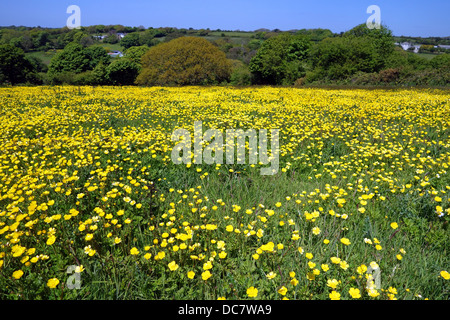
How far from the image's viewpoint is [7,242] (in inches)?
92.3

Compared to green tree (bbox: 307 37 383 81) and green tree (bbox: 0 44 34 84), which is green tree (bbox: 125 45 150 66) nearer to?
green tree (bbox: 0 44 34 84)

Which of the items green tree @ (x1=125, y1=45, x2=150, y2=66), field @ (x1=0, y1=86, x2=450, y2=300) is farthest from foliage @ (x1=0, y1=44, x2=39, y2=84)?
field @ (x1=0, y1=86, x2=450, y2=300)

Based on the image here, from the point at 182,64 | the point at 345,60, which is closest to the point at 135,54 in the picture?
the point at 182,64

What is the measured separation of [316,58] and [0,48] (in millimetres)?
59579

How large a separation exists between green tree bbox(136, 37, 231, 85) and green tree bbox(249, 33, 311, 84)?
15715mm

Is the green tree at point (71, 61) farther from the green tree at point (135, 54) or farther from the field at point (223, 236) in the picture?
the field at point (223, 236)

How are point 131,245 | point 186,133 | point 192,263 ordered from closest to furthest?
1. point 192,263
2. point 131,245
3. point 186,133

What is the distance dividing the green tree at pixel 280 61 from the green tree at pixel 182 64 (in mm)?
15715

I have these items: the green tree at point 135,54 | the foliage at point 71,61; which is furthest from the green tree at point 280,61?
the foliage at point 71,61

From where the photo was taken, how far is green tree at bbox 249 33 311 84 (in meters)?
45.3

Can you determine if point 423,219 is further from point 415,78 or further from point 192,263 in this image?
point 415,78

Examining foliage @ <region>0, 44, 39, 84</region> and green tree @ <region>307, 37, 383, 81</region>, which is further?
foliage @ <region>0, 44, 39, 84</region>

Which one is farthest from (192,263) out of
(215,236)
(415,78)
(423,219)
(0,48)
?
(0,48)
